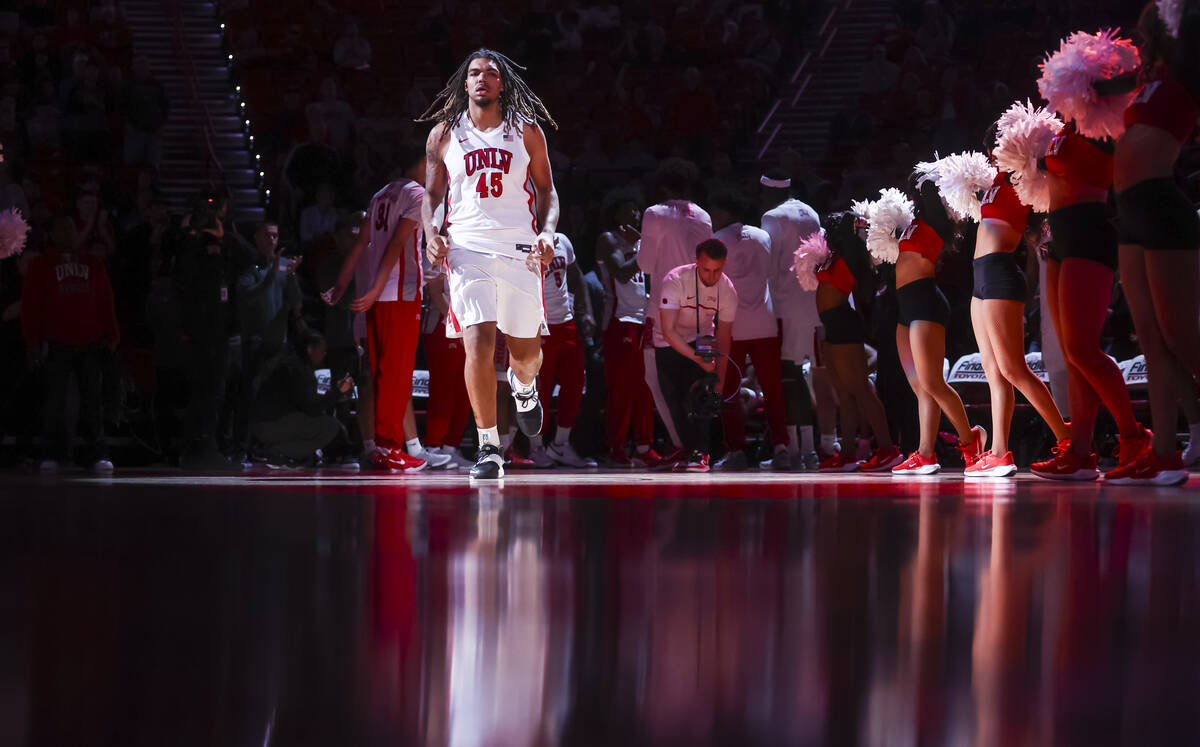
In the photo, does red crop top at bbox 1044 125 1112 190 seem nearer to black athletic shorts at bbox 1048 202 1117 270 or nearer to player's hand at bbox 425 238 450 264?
black athletic shorts at bbox 1048 202 1117 270

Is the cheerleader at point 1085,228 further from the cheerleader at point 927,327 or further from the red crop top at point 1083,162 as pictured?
the cheerleader at point 927,327

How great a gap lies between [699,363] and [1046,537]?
4.72 metres

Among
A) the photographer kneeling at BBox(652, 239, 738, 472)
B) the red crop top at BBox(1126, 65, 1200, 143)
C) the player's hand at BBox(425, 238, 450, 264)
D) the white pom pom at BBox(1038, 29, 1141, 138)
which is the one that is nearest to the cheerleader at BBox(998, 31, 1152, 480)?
the white pom pom at BBox(1038, 29, 1141, 138)

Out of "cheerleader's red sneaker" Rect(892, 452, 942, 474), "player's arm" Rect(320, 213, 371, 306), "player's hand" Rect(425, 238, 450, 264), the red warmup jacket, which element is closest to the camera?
"player's hand" Rect(425, 238, 450, 264)

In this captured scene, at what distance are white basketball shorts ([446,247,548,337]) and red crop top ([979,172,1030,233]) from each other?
2003 millimetres

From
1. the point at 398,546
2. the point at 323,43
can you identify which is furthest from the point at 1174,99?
the point at 323,43

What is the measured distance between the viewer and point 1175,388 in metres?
3.95

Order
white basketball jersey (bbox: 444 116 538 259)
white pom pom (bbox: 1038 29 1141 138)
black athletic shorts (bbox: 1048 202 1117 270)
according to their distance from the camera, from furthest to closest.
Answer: white basketball jersey (bbox: 444 116 538 259)
black athletic shorts (bbox: 1048 202 1117 270)
white pom pom (bbox: 1038 29 1141 138)

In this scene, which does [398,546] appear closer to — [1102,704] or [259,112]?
[1102,704]

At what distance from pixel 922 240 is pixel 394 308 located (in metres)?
2.62

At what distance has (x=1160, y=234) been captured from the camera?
12.6ft

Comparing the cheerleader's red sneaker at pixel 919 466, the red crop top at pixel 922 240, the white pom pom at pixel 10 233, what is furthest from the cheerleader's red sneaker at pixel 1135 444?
the white pom pom at pixel 10 233

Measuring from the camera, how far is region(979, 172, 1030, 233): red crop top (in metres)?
5.11

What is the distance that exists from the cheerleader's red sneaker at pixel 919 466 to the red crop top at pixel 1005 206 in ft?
4.05
